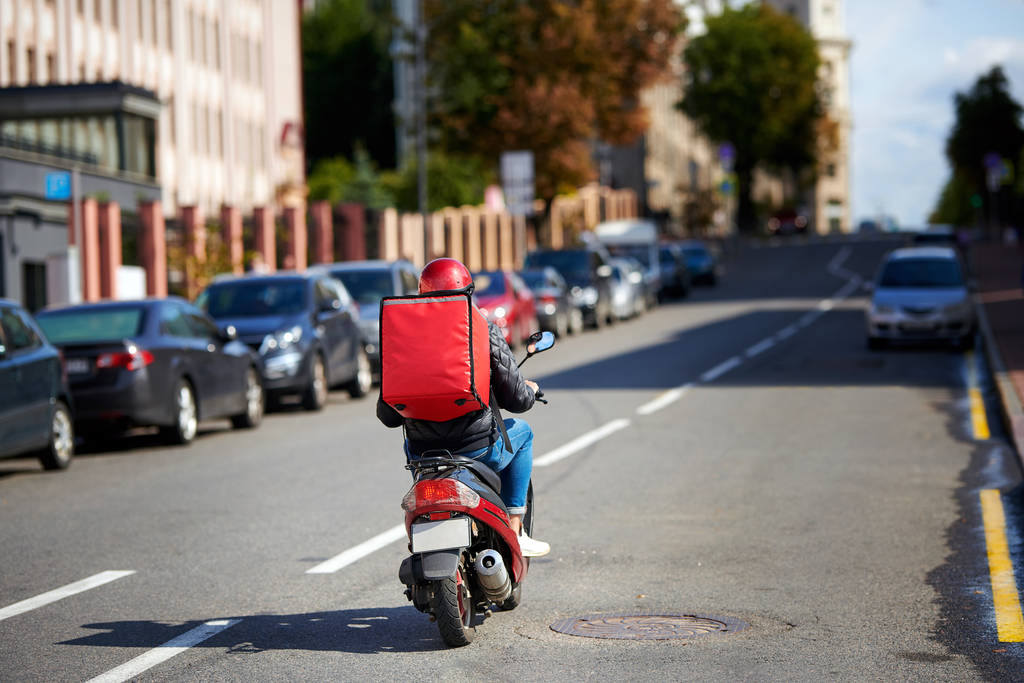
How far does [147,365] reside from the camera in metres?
17.3

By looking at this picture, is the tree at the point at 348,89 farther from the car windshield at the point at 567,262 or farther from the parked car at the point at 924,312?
the parked car at the point at 924,312

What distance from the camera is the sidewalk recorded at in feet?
57.4

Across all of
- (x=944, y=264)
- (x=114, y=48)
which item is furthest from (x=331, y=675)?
(x=114, y=48)

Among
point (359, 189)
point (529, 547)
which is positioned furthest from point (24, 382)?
point (359, 189)

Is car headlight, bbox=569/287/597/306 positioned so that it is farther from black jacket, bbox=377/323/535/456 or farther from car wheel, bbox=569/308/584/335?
black jacket, bbox=377/323/535/456

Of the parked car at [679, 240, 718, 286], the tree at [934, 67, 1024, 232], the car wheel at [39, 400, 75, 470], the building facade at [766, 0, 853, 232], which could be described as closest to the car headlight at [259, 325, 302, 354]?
the car wheel at [39, 400, 75, 470]

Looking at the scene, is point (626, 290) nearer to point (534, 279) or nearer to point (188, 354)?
point (534, 279)

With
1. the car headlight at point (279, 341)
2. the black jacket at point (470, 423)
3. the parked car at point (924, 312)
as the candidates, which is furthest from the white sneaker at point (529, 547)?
the parked car at point (924, 312)

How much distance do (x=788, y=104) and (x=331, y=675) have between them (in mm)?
103471

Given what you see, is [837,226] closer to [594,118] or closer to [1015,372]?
[594,118]

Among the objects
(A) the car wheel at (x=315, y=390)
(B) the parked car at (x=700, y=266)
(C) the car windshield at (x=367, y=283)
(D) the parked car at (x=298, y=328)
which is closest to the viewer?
(D) the parked car at (x=298, y=328)

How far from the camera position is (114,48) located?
181 feet

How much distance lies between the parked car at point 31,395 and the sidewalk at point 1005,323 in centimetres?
833

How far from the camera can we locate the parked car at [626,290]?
137ft
